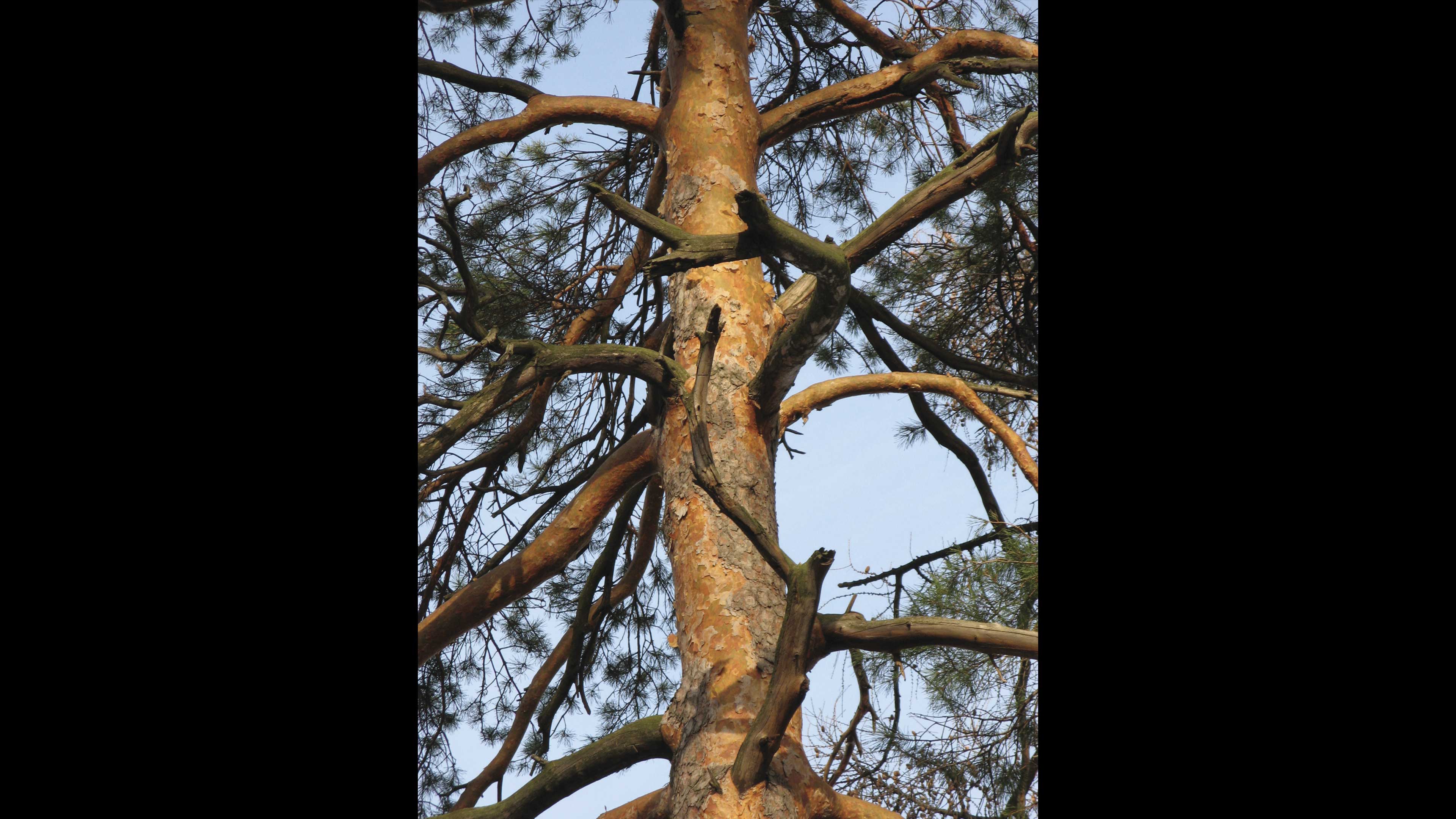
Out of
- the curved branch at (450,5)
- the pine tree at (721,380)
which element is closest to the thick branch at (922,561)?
the pine tree at (721,380)

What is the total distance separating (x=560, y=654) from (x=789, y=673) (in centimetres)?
229

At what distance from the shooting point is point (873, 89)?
397cm

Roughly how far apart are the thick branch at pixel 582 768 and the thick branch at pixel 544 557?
82 centimetres

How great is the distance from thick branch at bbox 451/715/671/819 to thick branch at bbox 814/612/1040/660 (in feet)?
2.01

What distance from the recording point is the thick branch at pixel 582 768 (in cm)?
280

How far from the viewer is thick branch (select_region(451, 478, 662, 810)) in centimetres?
399

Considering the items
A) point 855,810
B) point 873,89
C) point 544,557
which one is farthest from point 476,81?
point 855,810

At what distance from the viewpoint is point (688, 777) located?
2662 millimetres

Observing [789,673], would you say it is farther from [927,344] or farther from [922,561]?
[927,344]

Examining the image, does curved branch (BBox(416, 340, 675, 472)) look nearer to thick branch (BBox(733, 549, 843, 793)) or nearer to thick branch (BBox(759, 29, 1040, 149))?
thick branch (BBox(733, 549, 843, 793))

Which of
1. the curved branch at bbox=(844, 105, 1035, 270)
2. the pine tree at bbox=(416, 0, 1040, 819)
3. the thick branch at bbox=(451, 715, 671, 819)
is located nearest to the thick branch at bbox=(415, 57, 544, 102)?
Answer: the pine tree at bbox=(416, 0, 1040, 819)
